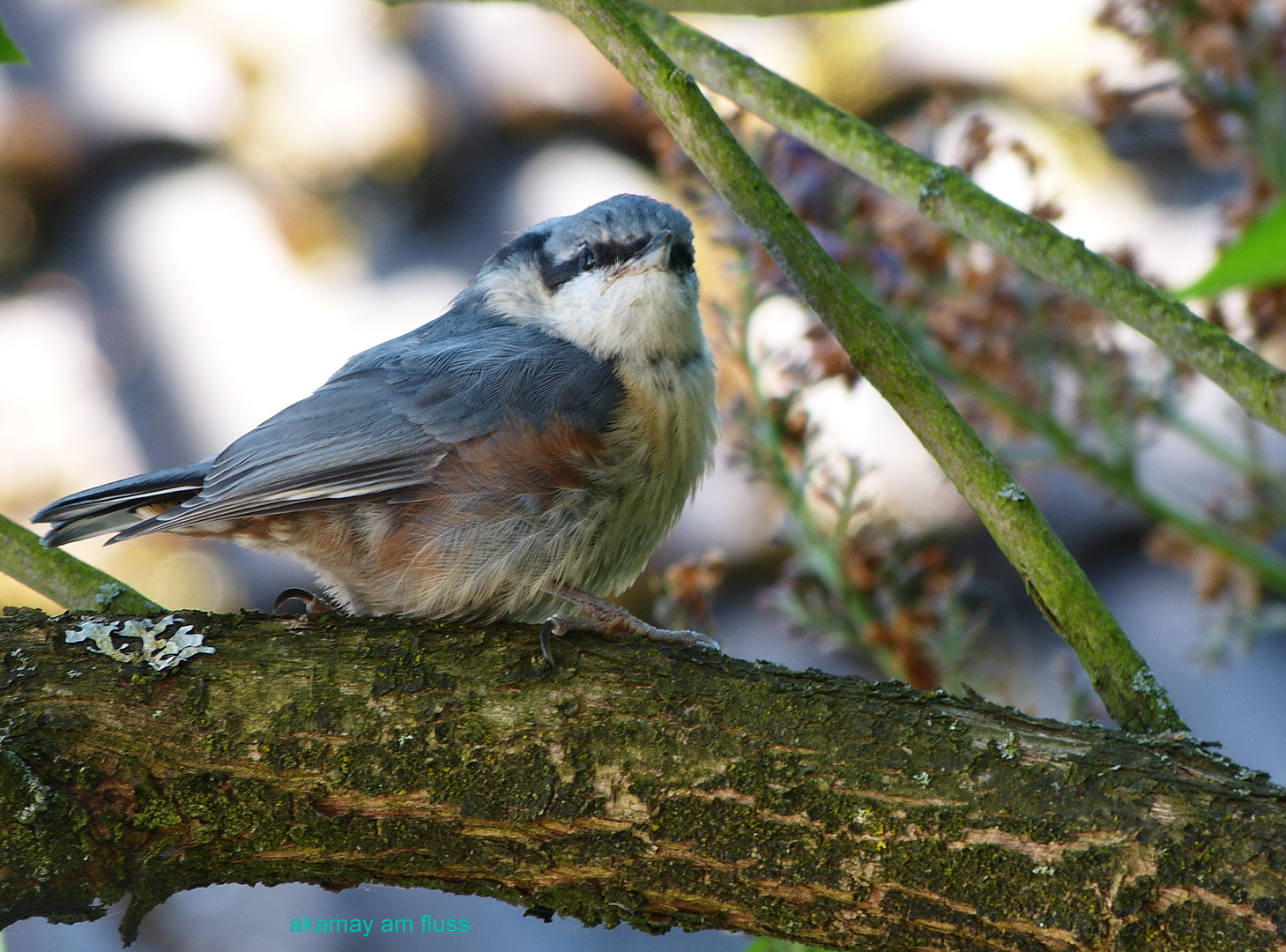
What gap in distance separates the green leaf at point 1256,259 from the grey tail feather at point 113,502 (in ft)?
6.28

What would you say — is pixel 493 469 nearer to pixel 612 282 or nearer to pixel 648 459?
pixel 648 459

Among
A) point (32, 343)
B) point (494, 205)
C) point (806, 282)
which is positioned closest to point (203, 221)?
point (32, 343)

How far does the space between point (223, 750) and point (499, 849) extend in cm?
39

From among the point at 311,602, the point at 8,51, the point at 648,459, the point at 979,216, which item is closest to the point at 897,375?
the point at 979,216

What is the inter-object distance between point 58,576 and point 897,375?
1.40 metres

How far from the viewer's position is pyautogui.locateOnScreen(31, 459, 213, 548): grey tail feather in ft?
6.88

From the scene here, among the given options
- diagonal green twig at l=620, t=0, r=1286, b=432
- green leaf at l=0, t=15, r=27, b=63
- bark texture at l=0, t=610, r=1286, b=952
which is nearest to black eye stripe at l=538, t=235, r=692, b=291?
diagonal green twig at l=620, t=0, r=1286, b=432

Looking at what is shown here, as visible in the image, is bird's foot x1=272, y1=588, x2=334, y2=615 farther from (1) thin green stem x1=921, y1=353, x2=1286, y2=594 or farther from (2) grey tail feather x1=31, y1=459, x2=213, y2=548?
(1) thin green stem x1=921, y1=353, x2=1286, y2=594

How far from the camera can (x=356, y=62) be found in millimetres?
4141

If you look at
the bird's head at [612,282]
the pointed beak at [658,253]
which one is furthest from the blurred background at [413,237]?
the pointed beak at [658,253]

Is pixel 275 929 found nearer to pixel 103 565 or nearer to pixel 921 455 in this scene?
pixel 103 565

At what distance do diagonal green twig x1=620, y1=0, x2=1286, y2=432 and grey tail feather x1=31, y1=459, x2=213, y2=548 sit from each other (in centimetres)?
120

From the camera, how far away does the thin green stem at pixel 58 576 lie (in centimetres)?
196

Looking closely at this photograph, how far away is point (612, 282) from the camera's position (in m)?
2.33
